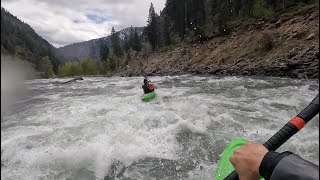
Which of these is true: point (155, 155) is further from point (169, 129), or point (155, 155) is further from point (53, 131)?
point (53, 131)

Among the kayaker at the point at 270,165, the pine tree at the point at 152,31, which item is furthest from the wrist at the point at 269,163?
the pine tree at the point at 152,31

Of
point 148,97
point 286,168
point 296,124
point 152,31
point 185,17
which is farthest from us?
point 152,31

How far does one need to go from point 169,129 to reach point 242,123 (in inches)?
79.2

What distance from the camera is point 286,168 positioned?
1.45 meters

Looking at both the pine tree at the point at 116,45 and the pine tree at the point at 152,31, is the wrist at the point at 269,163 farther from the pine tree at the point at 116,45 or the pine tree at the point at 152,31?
the pine tree at the point at 116,45

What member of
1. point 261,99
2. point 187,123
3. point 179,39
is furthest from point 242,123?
point 179,39

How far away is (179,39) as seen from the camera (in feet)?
214

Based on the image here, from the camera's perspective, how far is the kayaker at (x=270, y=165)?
4.62 feet

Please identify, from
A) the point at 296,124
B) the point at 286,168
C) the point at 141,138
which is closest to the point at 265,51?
the point at 141,138

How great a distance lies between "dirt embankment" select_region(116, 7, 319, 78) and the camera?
74.0 ft

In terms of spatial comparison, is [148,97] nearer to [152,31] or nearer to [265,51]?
[265,51]

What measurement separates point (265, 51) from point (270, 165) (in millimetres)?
29443

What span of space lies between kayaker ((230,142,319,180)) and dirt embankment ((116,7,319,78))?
16.1 meters

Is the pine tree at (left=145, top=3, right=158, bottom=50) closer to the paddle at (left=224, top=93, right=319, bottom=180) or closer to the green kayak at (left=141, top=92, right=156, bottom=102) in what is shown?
the green kayak at (left=141, top=92, right=156, bottom=102)
